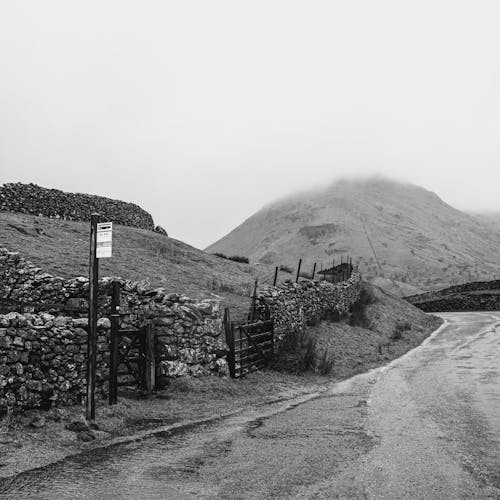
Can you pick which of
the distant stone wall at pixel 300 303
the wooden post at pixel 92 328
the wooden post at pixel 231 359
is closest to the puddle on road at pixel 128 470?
the wooden post at pixel 92 328

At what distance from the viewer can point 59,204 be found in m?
34.8

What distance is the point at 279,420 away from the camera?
10.8m

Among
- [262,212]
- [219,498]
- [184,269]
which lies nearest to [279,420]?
[219,498]

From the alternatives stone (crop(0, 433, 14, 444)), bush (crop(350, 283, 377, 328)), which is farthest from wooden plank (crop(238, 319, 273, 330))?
bush (crop(350, 283, 377, 328))

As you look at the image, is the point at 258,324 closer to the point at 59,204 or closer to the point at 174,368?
the point at 174,368

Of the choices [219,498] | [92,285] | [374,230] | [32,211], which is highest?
[374,230]

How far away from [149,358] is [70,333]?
235cm

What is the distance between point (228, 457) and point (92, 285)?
400cm

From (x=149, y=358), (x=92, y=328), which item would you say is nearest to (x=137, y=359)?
(x=149, y=358)

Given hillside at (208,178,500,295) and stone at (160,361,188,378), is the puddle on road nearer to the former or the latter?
stone at (160,361,188,378)

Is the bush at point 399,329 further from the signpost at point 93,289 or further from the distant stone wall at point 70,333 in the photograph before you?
the signpost at point 93,289

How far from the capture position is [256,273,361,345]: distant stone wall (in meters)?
19.0

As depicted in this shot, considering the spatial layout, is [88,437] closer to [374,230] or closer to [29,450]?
[29,450]

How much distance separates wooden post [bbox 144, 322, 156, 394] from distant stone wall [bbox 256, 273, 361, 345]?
652cm
